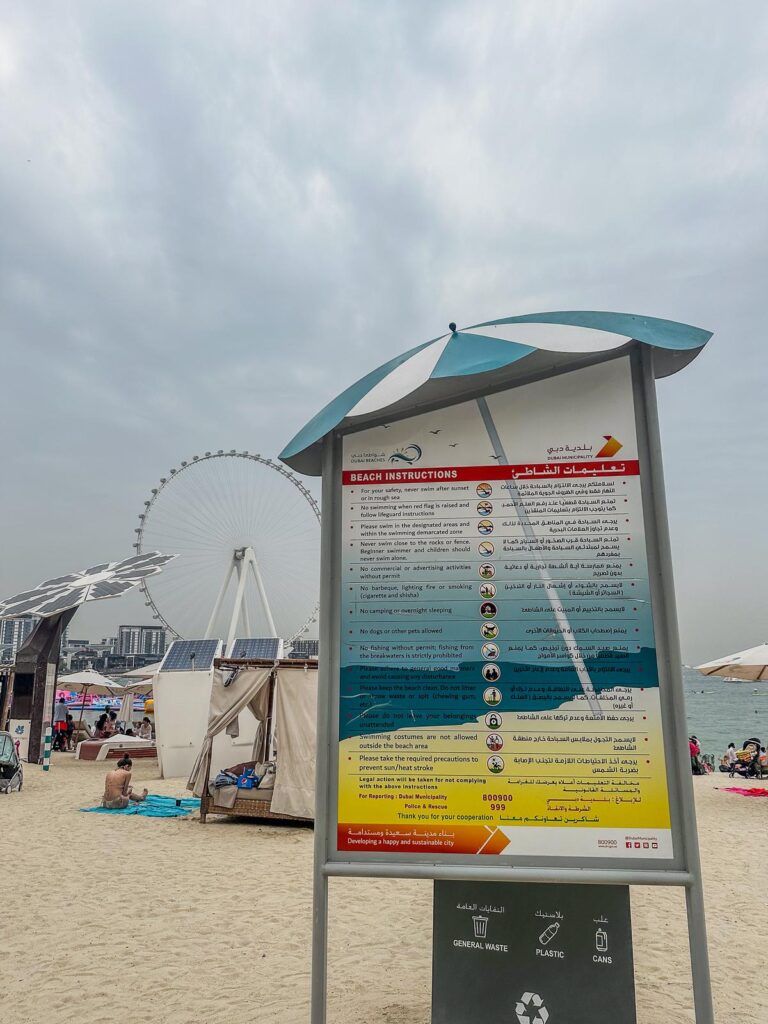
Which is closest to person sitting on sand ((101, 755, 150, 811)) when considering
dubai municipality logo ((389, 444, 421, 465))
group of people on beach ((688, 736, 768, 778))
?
dubai municipality logo ((389, 444, 421, 465))

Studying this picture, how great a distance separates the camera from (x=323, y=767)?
→ 2873 mm

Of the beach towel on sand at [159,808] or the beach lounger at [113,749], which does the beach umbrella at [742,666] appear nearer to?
the beach towel on sand at [159,808]

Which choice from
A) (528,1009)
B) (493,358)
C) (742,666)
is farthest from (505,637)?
(742,666)

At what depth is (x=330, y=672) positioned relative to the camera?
2984mm

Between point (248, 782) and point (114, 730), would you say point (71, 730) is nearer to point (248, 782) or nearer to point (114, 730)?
point (114, 730)

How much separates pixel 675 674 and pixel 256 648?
54.5 feet

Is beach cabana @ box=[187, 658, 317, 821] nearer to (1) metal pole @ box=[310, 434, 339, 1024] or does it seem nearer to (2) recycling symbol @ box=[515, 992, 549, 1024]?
(2) recycling symbol @ box=[515, 992, 549, 1024]

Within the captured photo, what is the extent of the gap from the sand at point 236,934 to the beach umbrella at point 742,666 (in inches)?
166

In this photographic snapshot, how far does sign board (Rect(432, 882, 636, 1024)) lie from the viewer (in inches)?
119

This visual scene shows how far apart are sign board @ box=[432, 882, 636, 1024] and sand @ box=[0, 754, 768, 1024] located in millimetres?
1037

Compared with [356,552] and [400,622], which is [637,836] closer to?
[400,622]

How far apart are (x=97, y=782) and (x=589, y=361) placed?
602 inches

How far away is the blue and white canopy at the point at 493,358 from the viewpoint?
289cm

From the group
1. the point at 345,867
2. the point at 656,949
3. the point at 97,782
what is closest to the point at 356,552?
the point at 345,867
